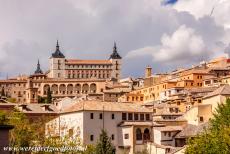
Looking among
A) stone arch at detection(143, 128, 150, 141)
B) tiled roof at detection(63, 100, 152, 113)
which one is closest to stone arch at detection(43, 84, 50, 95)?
tiled roof at detection(63, 100, 152, 113)

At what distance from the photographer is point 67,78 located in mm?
175125

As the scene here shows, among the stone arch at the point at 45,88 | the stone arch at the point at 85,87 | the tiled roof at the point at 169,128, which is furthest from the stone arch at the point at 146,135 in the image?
the stone arch at the point at 85,87

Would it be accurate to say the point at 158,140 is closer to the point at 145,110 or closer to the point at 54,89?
the point at 145,110

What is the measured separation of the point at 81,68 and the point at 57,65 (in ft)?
33.3

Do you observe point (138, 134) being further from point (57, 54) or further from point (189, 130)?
point (57, 54)

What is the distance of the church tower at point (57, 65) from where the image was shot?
603 ft

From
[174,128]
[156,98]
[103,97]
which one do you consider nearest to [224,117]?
[174,128]

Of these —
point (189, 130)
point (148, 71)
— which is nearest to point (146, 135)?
point (189, 130)

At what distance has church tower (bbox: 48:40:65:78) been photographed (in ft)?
603

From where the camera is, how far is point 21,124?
154ft

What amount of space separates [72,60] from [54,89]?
35.4 m

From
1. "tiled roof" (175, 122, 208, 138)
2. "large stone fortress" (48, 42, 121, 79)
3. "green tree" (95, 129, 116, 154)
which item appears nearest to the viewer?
"green tree" (95, 129, 116, 154)

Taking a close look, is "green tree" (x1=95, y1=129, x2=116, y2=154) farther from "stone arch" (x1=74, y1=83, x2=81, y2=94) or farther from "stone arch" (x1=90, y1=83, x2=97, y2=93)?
"stone arch" (x1=74, y1=83, x2=81, y2=94)

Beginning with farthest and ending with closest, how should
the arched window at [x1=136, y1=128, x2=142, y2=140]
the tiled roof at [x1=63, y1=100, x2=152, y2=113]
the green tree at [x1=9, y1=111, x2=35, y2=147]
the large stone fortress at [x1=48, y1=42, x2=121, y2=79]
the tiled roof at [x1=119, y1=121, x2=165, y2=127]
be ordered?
the large stone fortress at [x1=48, y1=42, x2=121, y2=79] → the arched window at [x1=136, y1=128, x2=142, y2=140] → the tiled roof at [x1=119, y1=121, x2=165, y2=127] → the tiled roof at [x1=63, y1=100, x2=152, y2=113] → the green tree at [x1=9, y1=111, x2=35, y2=147]
